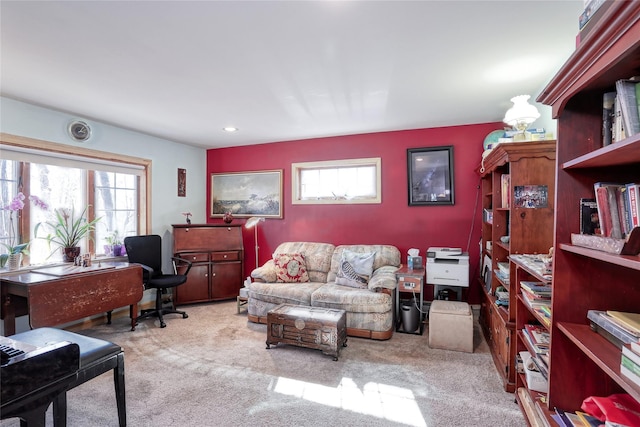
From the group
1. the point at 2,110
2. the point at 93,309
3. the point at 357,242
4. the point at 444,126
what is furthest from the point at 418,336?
the point at 2,110

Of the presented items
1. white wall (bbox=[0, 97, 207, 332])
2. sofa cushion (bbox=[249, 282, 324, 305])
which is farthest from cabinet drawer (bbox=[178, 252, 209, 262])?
sofa cushion (bbox=[249, 282, 324, 305])

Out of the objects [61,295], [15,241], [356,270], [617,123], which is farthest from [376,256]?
[15,241]

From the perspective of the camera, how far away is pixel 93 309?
2801 millimetres

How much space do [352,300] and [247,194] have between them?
2498 millimetres

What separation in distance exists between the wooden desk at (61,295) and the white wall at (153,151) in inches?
18.0

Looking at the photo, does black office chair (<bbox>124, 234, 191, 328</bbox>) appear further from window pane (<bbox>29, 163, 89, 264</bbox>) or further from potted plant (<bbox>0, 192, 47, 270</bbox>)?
potted plant (<bbox>0, 192, 47, 270</bbox>)

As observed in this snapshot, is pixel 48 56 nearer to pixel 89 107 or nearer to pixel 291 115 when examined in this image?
pixel 89 107

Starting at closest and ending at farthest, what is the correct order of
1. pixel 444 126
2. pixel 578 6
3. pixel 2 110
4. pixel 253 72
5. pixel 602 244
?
pixel 602 244 → pixel 578 6 → pixel 253 72 → pixel 2 110 → pixel 444 126

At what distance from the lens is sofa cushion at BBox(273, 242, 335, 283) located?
12.8 feet

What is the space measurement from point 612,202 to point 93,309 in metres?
3.68

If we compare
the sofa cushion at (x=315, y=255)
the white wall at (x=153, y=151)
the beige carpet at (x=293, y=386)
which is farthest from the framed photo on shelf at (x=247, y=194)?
the beige carpet at (x=293, y=386)

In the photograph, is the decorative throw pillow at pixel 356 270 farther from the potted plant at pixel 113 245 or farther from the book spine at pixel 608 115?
the potted plant at pixel 113 245

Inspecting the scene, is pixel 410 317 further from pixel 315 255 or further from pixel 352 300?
pixel 315 255

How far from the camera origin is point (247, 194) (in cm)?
475
